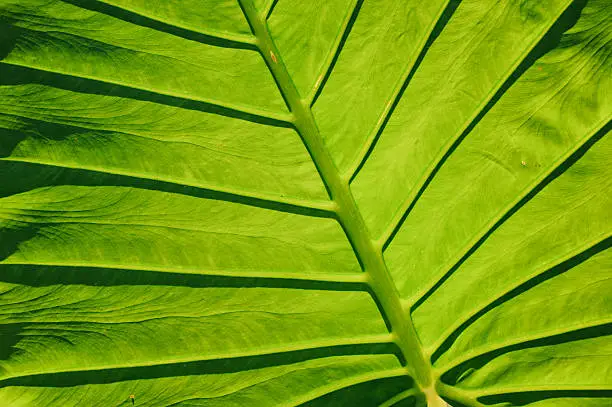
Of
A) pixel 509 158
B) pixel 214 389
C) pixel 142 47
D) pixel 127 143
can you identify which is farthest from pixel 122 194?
pixel 509 158

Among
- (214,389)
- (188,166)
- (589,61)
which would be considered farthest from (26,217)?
(589,61)

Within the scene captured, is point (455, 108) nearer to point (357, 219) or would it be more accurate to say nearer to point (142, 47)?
point (357, 219)

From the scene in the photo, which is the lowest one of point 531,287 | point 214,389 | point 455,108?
point 214,389

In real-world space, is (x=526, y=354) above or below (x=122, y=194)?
below

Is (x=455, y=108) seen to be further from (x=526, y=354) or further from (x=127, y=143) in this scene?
(x=127, y=143)
